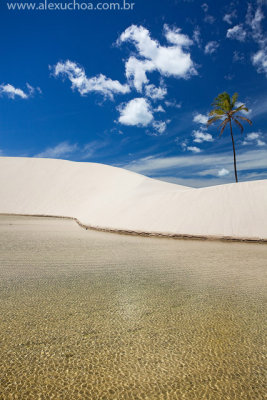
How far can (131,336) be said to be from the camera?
2.13m

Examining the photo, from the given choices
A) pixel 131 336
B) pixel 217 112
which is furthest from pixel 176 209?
pixel 217 112

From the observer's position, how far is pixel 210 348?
6.41 feet

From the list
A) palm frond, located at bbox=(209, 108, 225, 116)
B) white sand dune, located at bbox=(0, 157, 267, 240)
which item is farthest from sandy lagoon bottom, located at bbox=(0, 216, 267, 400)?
palm frond, located at bbox=(209, 108, 225, 116)

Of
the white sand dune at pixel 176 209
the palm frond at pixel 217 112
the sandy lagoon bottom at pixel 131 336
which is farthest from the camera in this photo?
the palm frond at pixel 217 112

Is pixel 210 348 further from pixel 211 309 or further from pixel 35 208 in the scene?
pixel 35 208

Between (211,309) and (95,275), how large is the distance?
220 centimetres

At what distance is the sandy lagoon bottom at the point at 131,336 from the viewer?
1.52 m

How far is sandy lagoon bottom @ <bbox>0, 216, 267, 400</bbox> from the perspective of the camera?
1519 millimetres

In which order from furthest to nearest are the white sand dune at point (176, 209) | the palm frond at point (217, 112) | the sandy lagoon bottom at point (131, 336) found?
the palm frond at point (217, 112), the white sand dune at point (176, 209), the sandy lagoon bottom at point (131, 336)

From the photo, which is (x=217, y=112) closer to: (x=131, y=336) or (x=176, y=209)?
(x=176, y=209)

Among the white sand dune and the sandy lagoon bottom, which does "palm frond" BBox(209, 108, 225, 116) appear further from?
the sandy lagoon bottom

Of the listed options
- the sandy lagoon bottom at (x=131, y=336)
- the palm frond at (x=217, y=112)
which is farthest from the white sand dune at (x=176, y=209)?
the palm frond at (x=217, y=112)

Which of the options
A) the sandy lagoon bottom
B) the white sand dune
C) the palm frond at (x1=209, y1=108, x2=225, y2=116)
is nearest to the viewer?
the sandy lagoon bottom

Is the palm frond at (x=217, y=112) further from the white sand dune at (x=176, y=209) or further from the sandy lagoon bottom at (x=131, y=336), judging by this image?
the sandy lagoon bottom at (x=131, y=336)
